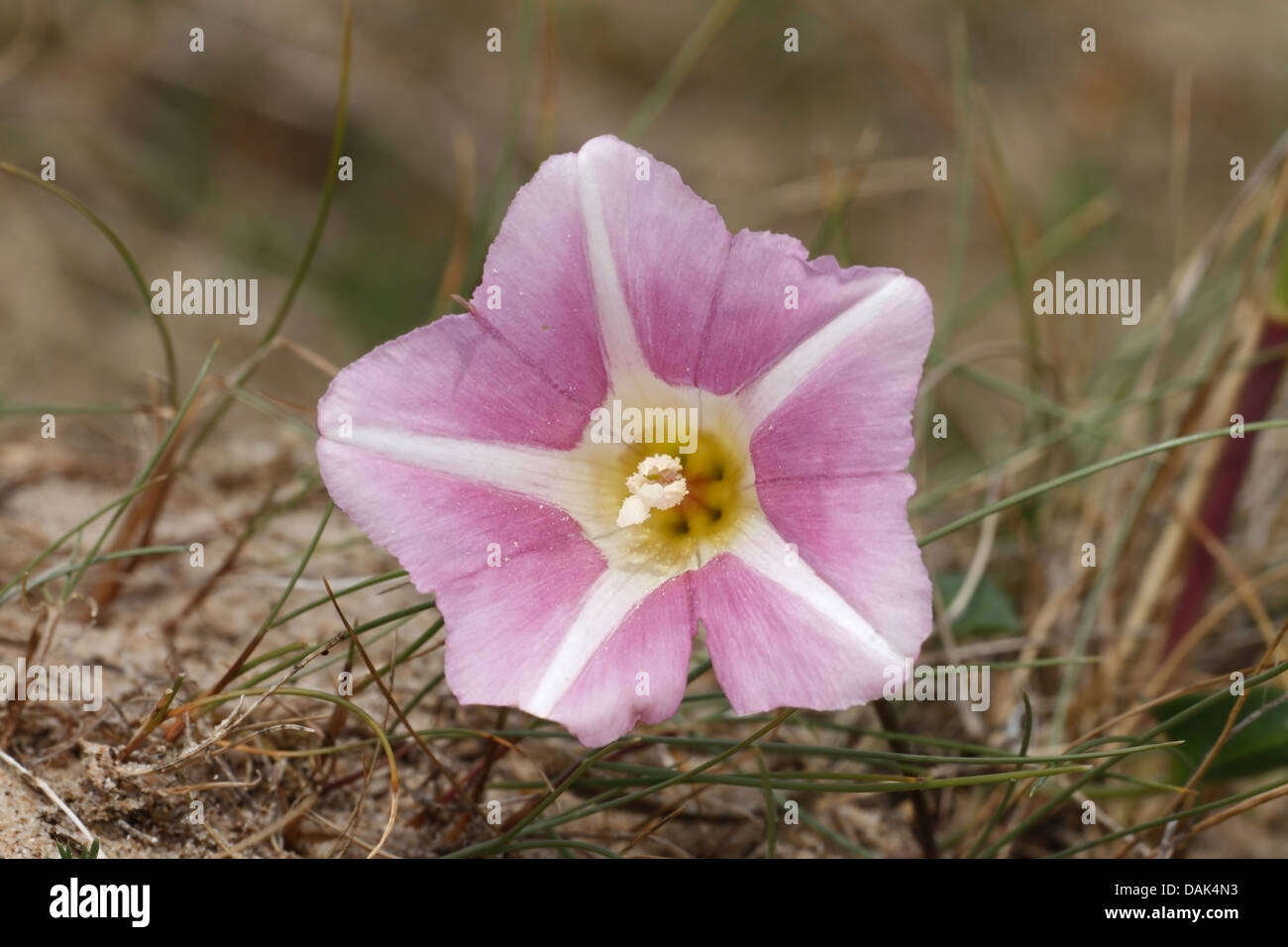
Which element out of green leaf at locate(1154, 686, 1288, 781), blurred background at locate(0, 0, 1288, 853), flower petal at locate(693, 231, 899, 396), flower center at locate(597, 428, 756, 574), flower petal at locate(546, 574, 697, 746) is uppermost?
blurred background at locate(0, 0, 1288, 853)

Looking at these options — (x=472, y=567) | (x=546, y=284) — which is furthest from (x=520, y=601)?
(x=546, y=284)

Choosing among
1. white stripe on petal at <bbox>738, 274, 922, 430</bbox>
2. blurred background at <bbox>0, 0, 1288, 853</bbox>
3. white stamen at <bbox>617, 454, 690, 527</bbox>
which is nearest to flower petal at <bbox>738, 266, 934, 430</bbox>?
white stripe on petal at <bbox>738, 274, 922, 430</bbox>

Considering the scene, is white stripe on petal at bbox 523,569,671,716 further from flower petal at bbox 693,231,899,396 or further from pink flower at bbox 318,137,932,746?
flower petal at bbox 693,231,899,396

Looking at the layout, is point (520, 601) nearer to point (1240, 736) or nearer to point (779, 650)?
point (779, 650)

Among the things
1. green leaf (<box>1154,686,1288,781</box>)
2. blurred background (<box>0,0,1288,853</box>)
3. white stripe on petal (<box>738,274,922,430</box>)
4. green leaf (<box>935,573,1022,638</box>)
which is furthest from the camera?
blurred background (<box>0,0,1288,853</box>)

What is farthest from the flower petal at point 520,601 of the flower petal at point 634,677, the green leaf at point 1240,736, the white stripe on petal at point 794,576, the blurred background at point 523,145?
the blurred background at point 523,145
